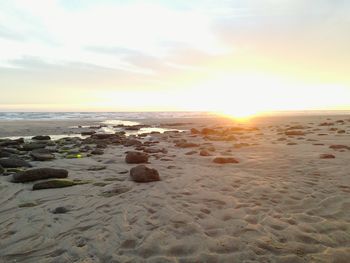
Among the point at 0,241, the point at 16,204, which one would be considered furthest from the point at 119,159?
the point at 0,241

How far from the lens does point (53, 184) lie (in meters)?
7.34

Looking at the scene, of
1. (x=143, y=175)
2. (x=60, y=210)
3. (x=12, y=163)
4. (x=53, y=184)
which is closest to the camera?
(x=60, y=210)

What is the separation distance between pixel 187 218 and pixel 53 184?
13.1 ft

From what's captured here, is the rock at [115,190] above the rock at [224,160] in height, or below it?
below

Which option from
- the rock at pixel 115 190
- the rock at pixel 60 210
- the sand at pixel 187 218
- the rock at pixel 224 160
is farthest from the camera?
the rock at pixel 224 160

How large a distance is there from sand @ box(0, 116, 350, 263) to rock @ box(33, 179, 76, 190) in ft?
0.71

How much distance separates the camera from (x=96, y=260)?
155 inches

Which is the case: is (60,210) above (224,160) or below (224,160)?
below

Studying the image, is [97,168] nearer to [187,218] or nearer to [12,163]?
[12,163]

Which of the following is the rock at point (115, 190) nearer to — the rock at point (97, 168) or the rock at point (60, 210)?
the rock at point (60, 210)

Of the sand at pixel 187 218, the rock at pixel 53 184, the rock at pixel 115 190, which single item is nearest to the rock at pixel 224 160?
→ the sand at pixel 187 218

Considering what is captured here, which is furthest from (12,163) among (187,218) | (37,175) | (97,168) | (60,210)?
(187,218)

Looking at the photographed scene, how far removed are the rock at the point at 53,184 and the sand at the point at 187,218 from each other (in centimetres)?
22

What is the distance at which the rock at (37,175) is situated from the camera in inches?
305
